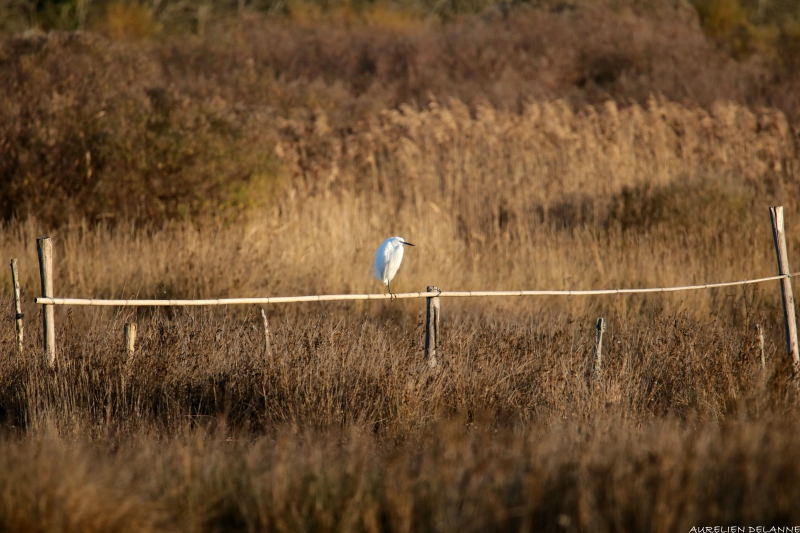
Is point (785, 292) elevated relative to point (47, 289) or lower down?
lower down

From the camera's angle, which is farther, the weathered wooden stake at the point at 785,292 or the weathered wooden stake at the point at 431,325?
the weathered wooden stake at the point at 785,292

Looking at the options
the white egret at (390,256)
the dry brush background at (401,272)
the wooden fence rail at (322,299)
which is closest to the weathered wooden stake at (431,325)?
the wooden fence rail at (322,299)

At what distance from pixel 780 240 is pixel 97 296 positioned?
6.01 meters

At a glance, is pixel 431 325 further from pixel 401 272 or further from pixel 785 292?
pixel 401 272

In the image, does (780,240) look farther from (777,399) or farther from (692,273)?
(692,273)

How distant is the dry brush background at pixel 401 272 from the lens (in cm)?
306

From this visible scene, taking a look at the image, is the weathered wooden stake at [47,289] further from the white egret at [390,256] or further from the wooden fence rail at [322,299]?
the white egret at [390,256]

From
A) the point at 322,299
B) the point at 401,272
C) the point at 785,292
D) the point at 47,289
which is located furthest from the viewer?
the point at 401,272

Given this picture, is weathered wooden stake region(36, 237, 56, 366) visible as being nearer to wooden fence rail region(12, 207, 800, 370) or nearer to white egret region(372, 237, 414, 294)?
wooden fence rail region(12, 207, 800, 370)

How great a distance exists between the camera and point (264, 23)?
20.7 meters

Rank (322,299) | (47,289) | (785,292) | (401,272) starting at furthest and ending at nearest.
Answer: (401,272), (785,292), (322,299), (47,289)

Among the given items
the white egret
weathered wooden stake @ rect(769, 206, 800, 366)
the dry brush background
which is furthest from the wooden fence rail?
the white egret

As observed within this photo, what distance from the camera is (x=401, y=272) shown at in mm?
8500


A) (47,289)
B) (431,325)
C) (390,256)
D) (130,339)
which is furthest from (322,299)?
(47,289)
